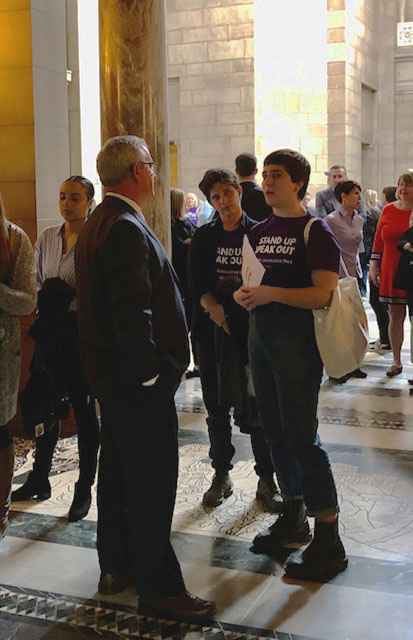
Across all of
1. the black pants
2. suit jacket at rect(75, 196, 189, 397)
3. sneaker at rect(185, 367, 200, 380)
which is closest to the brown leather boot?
the black pants

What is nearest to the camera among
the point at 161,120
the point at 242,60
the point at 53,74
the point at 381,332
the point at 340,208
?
the point at 53,74

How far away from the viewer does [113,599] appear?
329 centimetres

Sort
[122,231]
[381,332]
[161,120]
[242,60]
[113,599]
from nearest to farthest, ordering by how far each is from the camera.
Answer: [122,231]
[113,599]
[161,120]
[381,332]
[242,60]

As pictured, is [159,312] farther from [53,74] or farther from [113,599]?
[53,74]

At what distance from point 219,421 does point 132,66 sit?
318cm

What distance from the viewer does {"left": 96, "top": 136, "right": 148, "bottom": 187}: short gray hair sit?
2.99 m

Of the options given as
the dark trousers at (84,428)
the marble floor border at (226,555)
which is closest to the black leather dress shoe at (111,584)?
the marble floor border at (226,555)

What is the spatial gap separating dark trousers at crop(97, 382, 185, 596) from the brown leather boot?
2.49ft

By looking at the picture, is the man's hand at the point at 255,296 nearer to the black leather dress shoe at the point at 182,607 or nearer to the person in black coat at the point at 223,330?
the person in black coat at the point at 223,330

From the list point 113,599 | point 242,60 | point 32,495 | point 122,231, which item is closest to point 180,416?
point 32,495

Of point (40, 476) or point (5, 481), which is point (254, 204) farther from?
point (5, 481)

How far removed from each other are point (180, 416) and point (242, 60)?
10.5 meters

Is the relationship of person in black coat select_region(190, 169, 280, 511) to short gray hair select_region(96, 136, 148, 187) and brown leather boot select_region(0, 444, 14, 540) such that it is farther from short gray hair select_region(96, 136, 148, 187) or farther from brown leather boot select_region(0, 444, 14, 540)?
short gray hair select_region(96, 136, 148, 187)

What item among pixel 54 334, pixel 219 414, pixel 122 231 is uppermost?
pixel 122 231
